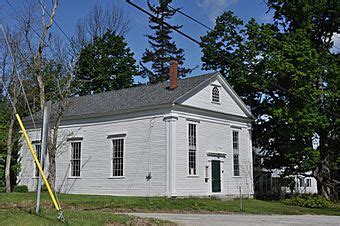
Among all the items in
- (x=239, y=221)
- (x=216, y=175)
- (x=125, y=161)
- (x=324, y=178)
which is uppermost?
(x=125, y=161)

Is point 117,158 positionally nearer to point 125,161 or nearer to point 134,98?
point 125,161

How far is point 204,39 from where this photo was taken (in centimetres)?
3819

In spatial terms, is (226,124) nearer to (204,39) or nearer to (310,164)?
(310,164)

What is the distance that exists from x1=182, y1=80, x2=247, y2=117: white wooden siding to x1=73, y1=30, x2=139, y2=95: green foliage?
22401mm

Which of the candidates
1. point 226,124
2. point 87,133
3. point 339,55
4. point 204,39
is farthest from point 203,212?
point 204,39

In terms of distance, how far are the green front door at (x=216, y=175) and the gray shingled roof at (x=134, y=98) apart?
16.0ft

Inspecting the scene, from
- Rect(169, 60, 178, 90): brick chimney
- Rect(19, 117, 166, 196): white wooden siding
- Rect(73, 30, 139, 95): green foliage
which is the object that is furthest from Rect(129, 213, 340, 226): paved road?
Rect(73, 30, 139, 95): green foliage

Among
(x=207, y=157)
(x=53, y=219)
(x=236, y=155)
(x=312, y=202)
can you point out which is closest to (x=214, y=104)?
(x=207, y=157)

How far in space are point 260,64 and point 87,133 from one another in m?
12.7

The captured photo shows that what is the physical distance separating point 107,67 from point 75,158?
74.1ft

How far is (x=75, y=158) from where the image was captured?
2995cm

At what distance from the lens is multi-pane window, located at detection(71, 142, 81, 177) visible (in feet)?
97.6

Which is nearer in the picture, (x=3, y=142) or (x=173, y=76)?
(x=173, y=76)

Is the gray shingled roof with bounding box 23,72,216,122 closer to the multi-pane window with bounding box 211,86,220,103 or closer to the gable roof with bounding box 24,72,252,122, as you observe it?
the gable roof with bounding box 24,72,252,122
